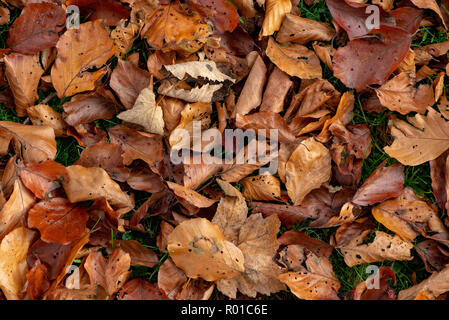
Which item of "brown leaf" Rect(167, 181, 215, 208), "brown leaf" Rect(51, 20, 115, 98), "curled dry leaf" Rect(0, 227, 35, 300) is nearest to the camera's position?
"curled dry leaf" Rect(0, 227, 35, 300)

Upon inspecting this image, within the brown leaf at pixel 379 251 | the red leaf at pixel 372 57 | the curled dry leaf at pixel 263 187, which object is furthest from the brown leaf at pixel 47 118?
the brown leaf at pixel 379 251

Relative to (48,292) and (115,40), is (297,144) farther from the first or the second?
(48,292)

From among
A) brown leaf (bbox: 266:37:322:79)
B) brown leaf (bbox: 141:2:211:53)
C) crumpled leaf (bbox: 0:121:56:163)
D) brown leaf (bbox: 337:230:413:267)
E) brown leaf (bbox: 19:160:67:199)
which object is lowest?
brown leaf (bbox: 337:230:413:267)

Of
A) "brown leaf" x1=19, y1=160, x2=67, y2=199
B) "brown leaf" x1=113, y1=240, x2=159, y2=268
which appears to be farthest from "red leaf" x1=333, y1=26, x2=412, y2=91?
"brown leaf" x1=19, y1=160, x2=67, y2=199

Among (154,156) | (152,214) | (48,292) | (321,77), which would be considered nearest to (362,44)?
(321,77)

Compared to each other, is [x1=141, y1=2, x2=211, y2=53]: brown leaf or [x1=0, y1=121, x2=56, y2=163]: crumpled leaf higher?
[x1=141, y1=2, x2=211, y2=53]: brown leaf

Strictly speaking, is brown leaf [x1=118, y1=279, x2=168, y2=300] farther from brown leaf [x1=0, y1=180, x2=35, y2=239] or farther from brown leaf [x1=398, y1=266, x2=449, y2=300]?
brown leaf [x1=398, y1=266, x2=449, y2=300]
